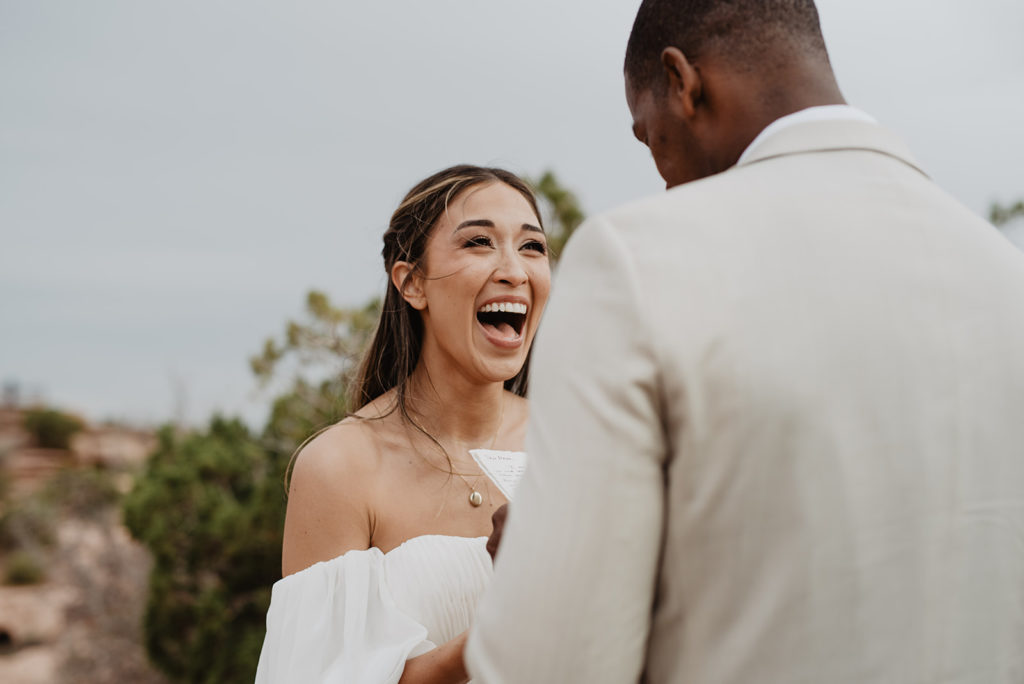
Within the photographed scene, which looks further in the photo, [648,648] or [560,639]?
[648,648]

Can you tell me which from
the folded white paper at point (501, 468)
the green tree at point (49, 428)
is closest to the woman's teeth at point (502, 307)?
the folded white paper at point (501, 468)

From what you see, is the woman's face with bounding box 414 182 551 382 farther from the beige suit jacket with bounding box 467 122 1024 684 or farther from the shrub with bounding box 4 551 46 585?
the shrub with bounding box 4 551 46 585

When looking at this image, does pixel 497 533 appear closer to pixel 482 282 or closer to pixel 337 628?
pixel 337 628

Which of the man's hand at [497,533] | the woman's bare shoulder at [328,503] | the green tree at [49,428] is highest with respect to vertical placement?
the man's hand at [497,533]

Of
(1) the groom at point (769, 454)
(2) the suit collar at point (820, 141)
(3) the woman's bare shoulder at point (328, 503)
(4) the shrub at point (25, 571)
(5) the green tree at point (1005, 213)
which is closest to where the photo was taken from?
(1) the groom at point (769, 454)

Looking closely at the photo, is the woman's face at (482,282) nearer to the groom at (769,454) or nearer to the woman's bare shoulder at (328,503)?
the woman's bare shoulder at (328,503)

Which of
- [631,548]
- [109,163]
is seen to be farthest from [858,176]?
[109,163]

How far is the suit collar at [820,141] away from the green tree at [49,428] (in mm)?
40790

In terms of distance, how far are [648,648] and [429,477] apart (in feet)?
5.97

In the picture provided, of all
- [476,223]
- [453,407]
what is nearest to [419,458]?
[453,407]

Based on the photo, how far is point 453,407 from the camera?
136 inches

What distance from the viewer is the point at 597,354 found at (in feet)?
4.43

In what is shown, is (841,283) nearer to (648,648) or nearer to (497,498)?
(648,648)

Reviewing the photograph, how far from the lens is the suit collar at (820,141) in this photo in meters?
1.55
